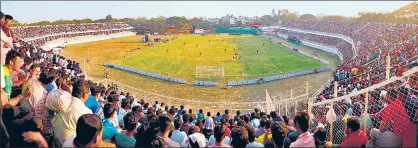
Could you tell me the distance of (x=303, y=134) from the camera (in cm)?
482

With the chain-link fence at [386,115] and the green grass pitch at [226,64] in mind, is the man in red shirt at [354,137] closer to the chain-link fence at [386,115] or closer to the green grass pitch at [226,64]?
the chain-link fence at [386,115]

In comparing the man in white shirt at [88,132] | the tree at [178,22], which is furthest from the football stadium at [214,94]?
the tree at [178,22]

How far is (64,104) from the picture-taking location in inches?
187

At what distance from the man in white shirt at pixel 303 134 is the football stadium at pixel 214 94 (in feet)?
0.06

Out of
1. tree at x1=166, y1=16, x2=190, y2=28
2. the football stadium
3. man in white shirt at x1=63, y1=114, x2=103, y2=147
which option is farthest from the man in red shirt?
tree at x1=166, y1=16, x2=190, y2=28

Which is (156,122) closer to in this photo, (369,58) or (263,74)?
(369,58)

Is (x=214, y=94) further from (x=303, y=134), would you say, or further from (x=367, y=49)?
(x=303, y=134)

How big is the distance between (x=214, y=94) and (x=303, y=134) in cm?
2024

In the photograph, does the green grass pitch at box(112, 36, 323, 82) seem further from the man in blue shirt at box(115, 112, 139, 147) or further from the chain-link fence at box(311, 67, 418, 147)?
the man in blue shirt at box(115, 112, 139, 147)

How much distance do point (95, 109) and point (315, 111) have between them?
8.46m

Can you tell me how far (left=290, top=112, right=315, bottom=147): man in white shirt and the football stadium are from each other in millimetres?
18

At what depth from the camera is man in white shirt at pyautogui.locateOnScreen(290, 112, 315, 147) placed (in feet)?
15.3

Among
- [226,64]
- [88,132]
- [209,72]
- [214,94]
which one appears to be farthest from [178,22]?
[88,132]

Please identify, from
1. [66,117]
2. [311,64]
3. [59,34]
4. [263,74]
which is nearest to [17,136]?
[66,117]
